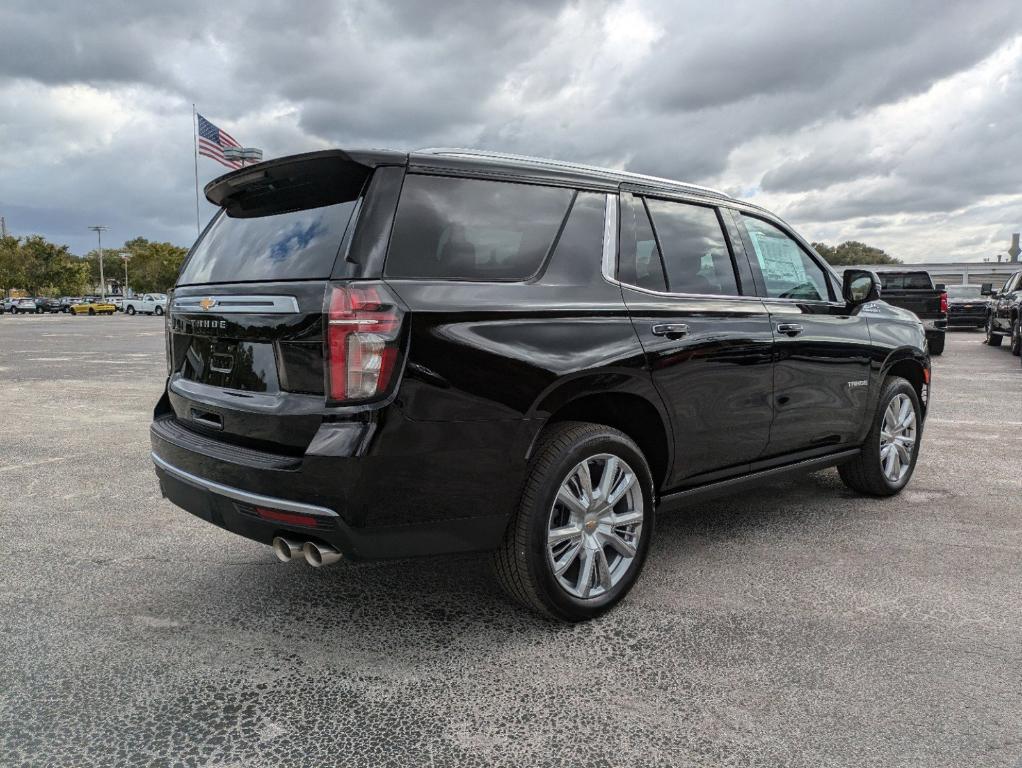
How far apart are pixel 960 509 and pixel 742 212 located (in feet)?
7.62

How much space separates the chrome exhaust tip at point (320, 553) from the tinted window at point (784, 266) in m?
2.63

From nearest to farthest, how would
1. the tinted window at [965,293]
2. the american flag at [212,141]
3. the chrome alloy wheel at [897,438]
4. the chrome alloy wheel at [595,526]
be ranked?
1. the chrome alloy wheel at [595,526]
2. the chrome alloy wheel at [897,438]
3. the american flag at [212,141]
4. the tinted window at [965,293]

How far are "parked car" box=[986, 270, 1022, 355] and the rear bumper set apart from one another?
15657 millimetres

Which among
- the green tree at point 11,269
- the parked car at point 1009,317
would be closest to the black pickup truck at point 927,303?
the parked car at point 1009,317

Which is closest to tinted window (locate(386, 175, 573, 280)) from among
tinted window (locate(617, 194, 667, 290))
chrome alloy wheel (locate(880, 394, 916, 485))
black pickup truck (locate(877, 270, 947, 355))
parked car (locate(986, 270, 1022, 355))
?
tinted window (locate(617, 194, 667, 290))

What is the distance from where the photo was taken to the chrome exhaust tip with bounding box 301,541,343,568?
271 cm

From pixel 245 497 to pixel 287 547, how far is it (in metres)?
0.23

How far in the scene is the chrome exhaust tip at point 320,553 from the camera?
2.71m

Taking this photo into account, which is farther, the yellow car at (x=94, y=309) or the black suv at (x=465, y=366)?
the yellow car at (x=94, y=309)

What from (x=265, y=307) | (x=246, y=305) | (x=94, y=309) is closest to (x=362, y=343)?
(x=265, y=307)

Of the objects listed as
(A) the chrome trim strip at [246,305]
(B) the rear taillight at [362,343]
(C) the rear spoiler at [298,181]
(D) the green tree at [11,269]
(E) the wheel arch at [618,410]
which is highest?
(D) the green tree at [11,269]

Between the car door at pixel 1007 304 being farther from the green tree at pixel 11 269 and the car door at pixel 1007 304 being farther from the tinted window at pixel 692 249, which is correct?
the green tree at pixel 11 269

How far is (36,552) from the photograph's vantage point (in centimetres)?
408

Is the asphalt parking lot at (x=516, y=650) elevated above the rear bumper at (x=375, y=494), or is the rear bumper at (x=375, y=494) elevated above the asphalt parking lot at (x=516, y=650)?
the rear bumper at (x=375, y=494)
